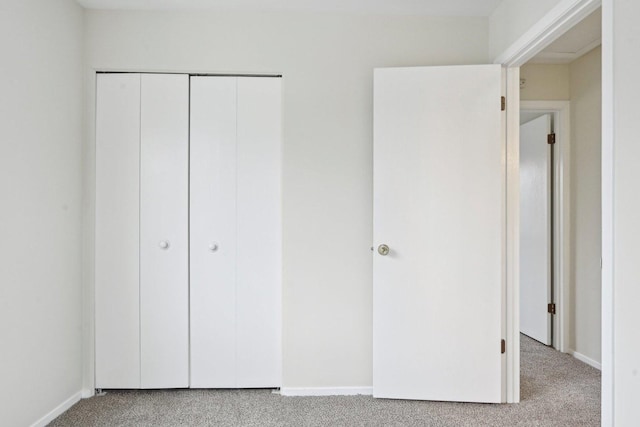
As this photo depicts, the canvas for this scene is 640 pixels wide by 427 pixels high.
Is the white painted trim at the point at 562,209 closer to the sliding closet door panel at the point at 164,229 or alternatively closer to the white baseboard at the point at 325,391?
the white baseboard at the point at 325,391

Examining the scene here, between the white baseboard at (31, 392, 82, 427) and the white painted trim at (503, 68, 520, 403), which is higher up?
the white painted trim at (503, 68, 520, 403)

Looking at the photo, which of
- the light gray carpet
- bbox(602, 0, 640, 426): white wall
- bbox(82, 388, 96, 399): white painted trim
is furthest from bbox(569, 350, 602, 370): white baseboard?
bbox(82, 388, 96, 399): white painted trim

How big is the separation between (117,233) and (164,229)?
0.95 feet

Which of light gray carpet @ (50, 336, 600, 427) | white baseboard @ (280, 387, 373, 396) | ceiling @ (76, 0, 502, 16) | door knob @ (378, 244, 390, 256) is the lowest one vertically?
light gray carpet @ (50, 336, 600, 427)

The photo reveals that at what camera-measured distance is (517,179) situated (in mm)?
2346

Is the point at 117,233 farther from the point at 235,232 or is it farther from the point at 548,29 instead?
the point at 548,29

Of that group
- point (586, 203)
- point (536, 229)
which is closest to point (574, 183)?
point (586, 203)

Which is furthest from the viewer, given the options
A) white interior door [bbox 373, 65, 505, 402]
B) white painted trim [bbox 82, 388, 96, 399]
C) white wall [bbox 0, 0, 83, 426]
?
white painted trim [bbox 82, 388, 96, 399]

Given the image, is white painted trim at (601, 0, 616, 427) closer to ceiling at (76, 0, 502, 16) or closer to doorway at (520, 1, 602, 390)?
ceiling at (76, 0, 502, 16)

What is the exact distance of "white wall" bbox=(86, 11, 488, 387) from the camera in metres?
2.45

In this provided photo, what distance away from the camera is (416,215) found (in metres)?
2.33

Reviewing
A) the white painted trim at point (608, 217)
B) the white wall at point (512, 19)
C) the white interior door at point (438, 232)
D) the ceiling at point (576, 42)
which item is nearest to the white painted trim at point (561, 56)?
the ceiling at point (576, 42)

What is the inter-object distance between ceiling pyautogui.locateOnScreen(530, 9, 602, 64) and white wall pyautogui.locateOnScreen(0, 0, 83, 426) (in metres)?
3.16

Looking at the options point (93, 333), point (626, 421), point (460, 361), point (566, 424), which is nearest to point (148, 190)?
point (93, 333)
